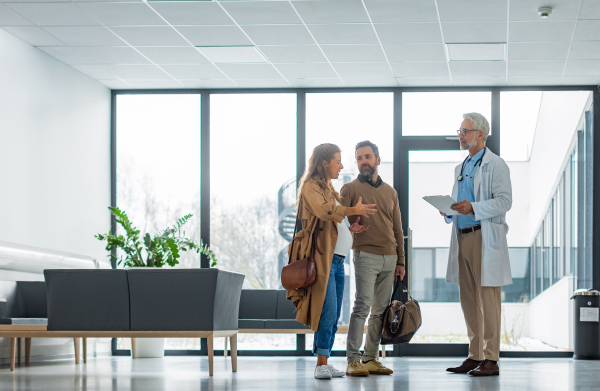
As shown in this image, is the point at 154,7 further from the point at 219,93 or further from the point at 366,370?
the point at 366,370

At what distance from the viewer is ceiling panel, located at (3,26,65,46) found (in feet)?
20.5

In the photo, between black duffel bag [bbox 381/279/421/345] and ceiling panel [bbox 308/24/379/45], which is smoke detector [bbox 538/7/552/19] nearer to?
ceiling panel [bbox 308/24/379/45]

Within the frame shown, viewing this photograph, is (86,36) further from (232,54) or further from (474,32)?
(474,32)

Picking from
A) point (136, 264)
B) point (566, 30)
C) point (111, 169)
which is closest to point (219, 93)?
point (111, 169)

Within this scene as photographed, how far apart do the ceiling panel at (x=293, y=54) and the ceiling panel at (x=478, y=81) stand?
1.58m

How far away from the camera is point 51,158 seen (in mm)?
7016

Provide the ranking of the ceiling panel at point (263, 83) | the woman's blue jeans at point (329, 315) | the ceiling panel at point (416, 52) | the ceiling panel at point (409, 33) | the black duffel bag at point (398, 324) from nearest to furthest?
the woman's blue jeans at point (329, 315) < the black duffel bag at point (398, 324) < the ceiling panel at point (409, 33) < the ceiling panel at point (416, 52) < the ceiling panel at point (263, 83)

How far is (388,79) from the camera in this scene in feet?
25.2

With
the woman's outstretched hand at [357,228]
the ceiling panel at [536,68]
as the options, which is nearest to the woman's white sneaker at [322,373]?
the woman's outstretched hand at [357,228]

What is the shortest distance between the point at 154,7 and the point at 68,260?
278 centimetres

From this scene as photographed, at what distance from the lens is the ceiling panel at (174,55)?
6781 millimetres

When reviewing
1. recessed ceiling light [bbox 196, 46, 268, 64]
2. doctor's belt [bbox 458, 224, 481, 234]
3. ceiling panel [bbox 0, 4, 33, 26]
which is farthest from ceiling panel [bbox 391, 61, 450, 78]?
ceiling panel [bbox 0, 4, 33, 26]

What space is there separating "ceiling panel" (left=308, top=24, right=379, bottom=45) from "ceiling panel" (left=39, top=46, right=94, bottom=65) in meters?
2.36

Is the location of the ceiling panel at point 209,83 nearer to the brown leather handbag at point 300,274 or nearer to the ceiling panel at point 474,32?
the ceiling panel at point 474,32
